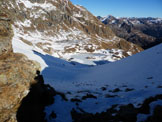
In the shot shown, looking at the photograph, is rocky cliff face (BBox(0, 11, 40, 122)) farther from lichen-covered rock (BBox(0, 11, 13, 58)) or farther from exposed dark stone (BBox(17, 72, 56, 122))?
exposed dark stone (BBox(17, 72, 56, 122))

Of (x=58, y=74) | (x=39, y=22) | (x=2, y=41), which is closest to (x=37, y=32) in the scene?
(x=39, y=22)

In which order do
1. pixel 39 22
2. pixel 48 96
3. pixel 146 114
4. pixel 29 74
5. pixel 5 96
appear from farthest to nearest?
1. pixel 39 22
2. pixel 48 96
3. pixel 29 74
4. pixel 146 114
5. pixel 5 96

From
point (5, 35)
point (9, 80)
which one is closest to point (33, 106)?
point (9, 80)

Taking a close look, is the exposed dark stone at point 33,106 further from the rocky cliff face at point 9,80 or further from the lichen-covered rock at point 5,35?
the lichen-covered rock at point 5,35

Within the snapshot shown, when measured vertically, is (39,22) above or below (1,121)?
above

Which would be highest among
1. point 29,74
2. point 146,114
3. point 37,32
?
point 37,32

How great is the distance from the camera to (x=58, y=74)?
2998 cm

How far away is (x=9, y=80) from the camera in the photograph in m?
6.87

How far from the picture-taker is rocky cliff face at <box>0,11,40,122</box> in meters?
6.10

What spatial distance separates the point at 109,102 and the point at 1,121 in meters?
8.94

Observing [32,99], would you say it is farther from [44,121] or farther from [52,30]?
[52,30]

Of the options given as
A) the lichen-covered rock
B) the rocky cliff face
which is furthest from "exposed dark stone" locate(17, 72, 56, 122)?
the lichen-covered rock

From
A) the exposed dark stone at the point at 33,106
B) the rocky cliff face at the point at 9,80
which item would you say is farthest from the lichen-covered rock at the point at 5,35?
the exposed dark stone at the point at 33,106

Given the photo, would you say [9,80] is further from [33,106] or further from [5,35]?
[5,35]
